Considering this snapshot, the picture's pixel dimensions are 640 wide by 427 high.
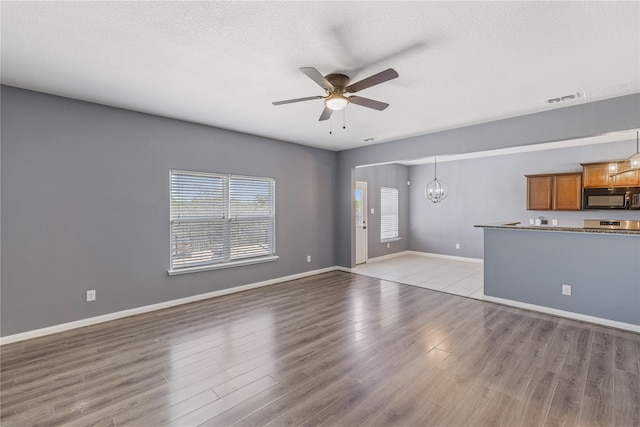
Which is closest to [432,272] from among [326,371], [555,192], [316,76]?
[555,192]

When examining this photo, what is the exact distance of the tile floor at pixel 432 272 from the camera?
17.1ft

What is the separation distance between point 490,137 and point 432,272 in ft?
10.4

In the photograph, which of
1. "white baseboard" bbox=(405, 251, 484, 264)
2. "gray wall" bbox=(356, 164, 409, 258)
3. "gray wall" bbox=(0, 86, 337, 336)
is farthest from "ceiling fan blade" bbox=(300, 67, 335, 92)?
"white baseboard" bbox=(405, 251, 484, 264)

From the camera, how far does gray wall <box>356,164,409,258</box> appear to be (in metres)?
7.66

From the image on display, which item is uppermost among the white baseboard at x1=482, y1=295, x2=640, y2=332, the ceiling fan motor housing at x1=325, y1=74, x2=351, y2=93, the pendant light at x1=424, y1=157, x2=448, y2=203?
the ceiling fan motor housing at x1=325, y1=74, x2=351, y2=93

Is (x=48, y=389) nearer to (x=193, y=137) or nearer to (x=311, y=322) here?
(x=311, y=322)

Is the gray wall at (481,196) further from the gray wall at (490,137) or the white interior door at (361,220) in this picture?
the gray wall at (490,137)

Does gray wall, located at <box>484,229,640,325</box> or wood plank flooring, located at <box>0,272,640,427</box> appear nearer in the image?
wood plank flooring, located at <box>0,272,640,427</box>

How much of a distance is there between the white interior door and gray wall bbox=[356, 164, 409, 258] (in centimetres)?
→ 16

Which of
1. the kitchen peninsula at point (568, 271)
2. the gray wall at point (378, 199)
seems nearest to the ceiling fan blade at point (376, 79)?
the kitchen peninsula at point (568, 271)

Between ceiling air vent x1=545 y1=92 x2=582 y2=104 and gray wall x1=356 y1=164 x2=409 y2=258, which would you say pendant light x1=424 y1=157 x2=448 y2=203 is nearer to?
gray wall x1=356 y1=164 x2=409 y2=258

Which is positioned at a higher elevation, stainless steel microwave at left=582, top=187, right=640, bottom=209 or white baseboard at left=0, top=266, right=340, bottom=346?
stainless steel microwave at left=582, top=187, right=640, bottom=209

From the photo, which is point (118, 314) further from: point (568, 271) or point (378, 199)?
point (378, 199)

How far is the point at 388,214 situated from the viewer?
8328 millimetres
